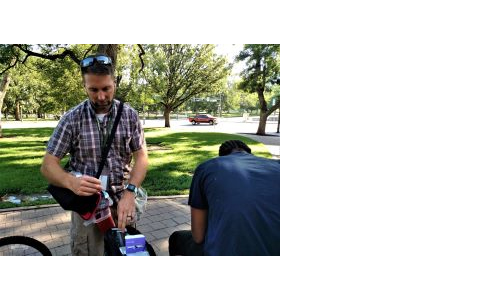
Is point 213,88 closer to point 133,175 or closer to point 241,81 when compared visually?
point 241,81

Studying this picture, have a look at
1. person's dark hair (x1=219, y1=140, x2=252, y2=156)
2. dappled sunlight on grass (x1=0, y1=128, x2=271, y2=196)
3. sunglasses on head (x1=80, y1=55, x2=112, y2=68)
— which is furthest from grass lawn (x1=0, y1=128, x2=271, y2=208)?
person's dark hair (x1=219, y1=140, x2=252, y2=156)

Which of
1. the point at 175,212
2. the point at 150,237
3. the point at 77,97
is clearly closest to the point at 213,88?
the point at 77,97

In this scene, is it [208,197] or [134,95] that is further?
[134,95]

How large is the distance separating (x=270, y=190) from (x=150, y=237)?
7.01ft

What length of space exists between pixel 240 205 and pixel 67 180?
35.7 inches

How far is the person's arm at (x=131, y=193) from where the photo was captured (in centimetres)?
163

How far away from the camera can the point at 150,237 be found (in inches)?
120

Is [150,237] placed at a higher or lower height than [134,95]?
lower

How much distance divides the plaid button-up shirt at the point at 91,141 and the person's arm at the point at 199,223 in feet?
1.54

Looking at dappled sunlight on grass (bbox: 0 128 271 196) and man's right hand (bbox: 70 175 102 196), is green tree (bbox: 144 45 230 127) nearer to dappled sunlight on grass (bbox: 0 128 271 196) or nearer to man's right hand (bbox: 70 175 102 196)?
dappled sunlight on grass (bbox: 0 128 271 196)

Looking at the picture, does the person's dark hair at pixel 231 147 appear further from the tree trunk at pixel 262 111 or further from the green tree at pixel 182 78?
the green tree at pixel 182 78

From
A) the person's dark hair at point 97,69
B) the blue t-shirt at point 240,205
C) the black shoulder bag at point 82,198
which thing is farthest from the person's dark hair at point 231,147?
the person's dark hair at point 97,69

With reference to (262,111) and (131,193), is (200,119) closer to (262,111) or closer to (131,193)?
(262,111)

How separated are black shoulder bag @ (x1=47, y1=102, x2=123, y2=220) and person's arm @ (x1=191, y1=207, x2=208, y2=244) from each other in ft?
1.66
